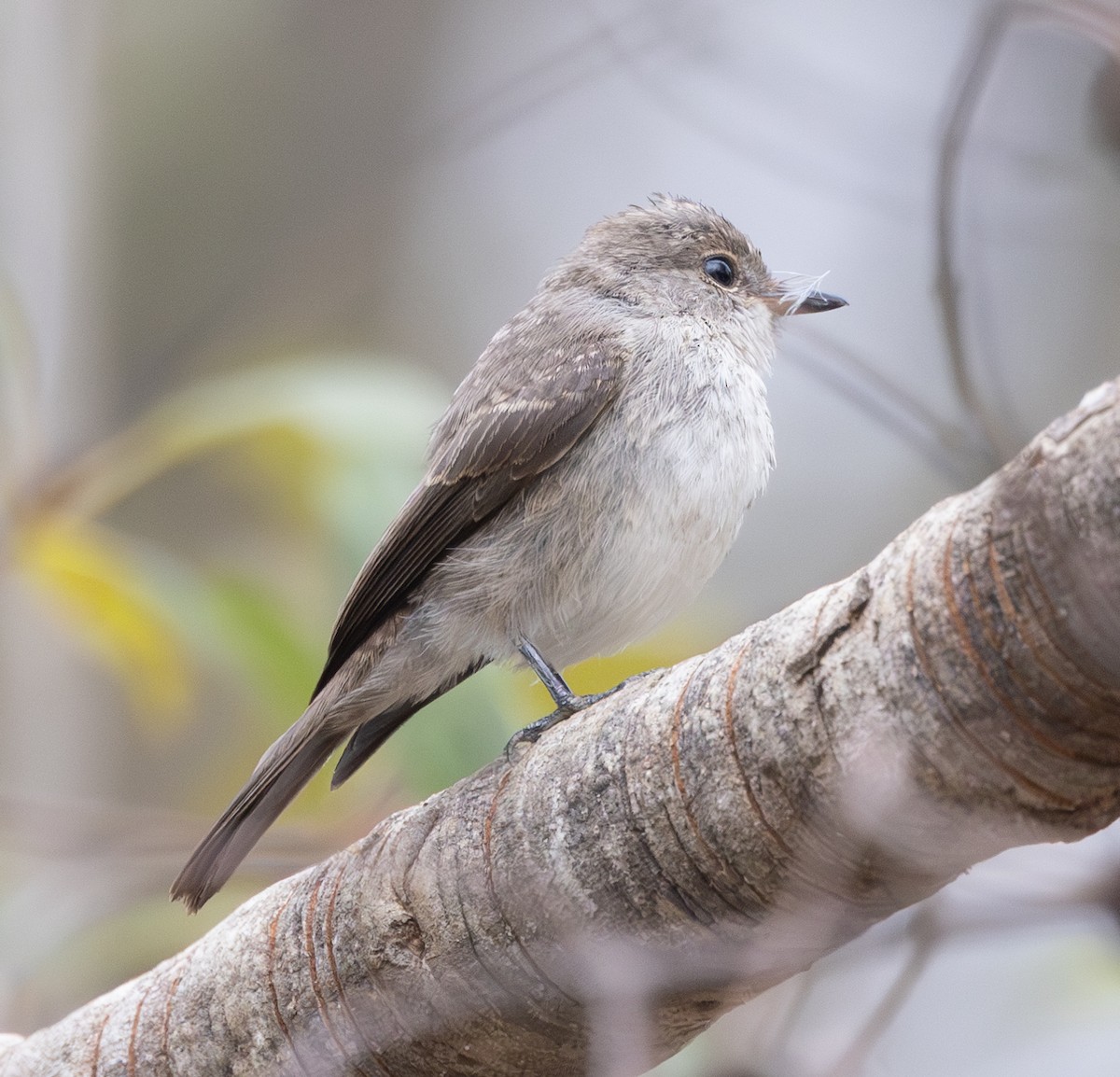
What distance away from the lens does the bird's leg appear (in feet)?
7.02

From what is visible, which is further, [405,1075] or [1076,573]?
[405,1075]

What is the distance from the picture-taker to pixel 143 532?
639 cm

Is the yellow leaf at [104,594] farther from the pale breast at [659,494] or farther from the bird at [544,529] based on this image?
the pale breast at [659,494]

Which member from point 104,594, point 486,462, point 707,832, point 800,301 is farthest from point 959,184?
point 104,594

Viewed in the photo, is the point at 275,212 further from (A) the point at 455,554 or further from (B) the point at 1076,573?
(B) the point at 1076,573

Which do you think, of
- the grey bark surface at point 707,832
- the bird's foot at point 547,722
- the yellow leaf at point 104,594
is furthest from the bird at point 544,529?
the yellow leaf at point 104,594

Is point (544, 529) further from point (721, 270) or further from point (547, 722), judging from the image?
point (721, 270)

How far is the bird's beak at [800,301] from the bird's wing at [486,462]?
0.60 meters

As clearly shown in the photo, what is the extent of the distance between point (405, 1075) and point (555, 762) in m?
0.52

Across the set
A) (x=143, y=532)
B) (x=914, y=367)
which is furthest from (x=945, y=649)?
(x=143, y=532)

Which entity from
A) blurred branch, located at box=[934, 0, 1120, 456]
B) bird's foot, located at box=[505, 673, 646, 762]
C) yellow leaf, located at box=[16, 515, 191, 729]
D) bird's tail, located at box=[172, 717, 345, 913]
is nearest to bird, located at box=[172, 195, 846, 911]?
bird's tail, located at box=[172, 717, 345, 913]

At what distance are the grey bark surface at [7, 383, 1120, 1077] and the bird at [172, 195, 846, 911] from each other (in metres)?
0.46

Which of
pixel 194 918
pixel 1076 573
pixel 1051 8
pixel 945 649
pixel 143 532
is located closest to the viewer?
pixel 1076 573

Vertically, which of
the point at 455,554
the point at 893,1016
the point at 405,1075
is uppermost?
the point at 455,554
